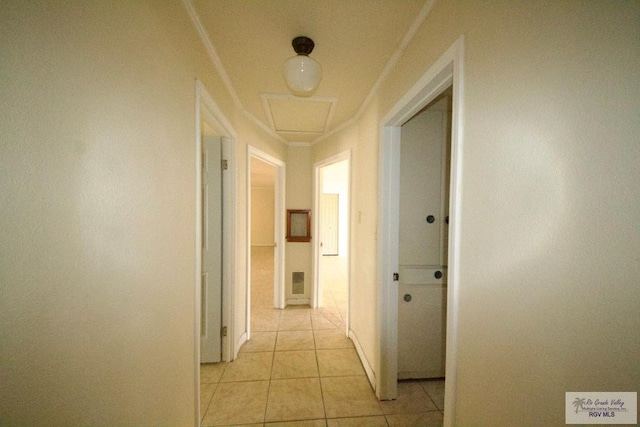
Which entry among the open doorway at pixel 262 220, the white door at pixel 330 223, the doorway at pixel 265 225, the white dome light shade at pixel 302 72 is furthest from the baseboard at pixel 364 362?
the white door at pixel 330 223

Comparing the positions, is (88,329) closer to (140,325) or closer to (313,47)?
(140,325)

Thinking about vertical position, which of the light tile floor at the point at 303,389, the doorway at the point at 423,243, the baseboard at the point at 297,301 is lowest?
the light tile floor at the point at 303,389

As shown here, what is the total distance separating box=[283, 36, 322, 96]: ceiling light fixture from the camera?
137 centimetres

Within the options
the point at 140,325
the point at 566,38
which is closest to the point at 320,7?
the point at 566,38

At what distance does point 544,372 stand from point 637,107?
2.14 ft

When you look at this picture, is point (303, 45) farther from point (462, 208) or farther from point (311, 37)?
point (462, 208)

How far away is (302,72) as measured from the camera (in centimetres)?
139

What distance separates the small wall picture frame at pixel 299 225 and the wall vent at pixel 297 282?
56 cm

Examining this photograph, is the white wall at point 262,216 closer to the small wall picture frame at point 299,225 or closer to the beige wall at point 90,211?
the small wall picture frame at point 299,225

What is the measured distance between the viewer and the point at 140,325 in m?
0.86

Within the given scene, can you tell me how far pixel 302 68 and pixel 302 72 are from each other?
0.02 meters

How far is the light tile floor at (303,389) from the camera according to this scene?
1.66 metres

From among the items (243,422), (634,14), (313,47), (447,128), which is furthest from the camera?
(447,128)

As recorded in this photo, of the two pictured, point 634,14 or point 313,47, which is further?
point 313,47
